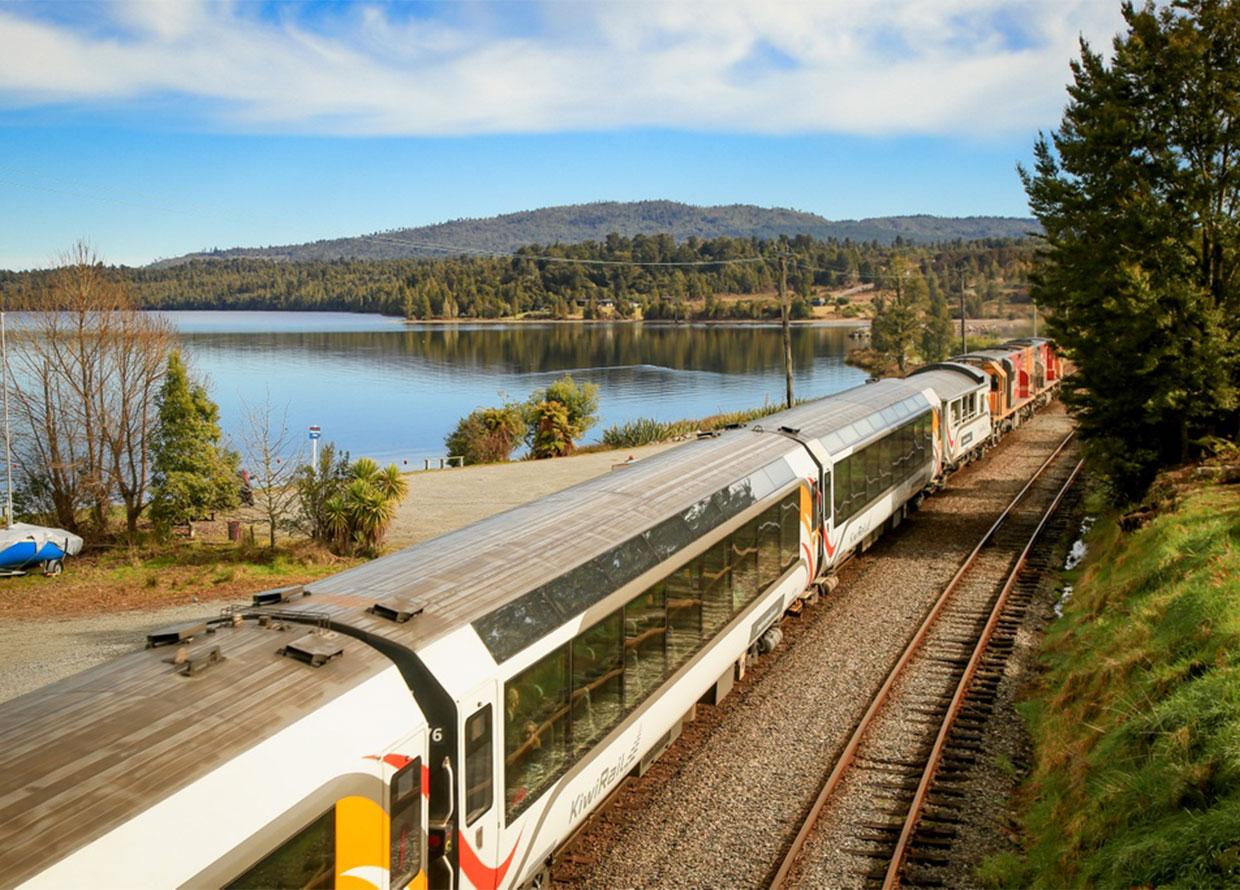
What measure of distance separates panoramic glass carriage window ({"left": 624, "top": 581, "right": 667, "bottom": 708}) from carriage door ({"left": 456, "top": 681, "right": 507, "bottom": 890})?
2421mm

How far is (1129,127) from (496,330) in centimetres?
14195

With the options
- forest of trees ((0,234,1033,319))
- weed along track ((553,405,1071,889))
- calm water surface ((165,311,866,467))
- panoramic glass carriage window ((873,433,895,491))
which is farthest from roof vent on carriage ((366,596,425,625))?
forest of trees ((0,234,1033,319))

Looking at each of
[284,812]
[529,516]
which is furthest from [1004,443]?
[284,812]

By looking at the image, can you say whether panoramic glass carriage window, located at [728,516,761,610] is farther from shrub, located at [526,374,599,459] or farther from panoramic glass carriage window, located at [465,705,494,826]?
shrub, located at [526,374,599,459]

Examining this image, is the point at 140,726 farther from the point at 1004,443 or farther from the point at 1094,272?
the point at 1004,443

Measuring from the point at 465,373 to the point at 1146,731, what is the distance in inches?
3285

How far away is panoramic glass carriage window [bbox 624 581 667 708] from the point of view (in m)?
9.02

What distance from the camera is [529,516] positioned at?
9.88 m

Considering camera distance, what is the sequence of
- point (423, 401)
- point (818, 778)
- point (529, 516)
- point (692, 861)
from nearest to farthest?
point (692, 861) < point (529, 516) < point (818, 778) < point (423, 401)

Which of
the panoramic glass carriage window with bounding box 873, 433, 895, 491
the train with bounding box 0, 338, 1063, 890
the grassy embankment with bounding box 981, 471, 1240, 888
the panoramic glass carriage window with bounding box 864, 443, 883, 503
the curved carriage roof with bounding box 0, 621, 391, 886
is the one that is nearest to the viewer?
the curved carriage roof with bounding box 0, 621, 391, 886

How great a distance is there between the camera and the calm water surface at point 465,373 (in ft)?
199

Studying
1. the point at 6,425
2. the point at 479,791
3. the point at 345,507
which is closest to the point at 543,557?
the point at 479,791

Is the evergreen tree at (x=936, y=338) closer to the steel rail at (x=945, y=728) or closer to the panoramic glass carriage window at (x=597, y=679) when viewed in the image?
the steel rail at (x=945, y=728)

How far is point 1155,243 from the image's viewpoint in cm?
1816
